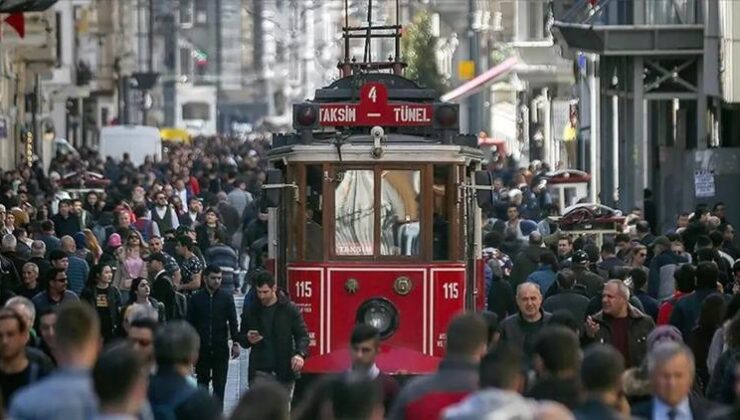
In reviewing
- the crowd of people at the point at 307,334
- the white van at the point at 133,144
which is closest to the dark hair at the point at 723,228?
the crowd of people at the point at 307,334

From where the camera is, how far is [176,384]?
1144cm

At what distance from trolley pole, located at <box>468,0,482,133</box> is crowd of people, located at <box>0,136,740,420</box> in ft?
55.9

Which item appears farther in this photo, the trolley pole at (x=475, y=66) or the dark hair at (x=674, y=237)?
the trolley pole at (x=475, y=66)

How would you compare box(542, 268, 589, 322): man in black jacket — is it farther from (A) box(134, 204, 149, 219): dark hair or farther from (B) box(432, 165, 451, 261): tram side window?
(A) box(134, 204, 149, 219): dark hair

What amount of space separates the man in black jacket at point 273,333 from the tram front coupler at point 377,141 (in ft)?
5.59

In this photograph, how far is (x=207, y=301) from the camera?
19797 mm

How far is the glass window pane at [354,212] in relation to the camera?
20.0 meters


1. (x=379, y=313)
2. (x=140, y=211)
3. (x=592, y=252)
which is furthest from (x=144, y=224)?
(x=379, y=313)

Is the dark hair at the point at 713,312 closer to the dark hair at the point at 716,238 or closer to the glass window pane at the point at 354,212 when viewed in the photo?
the glass window pane at the point at 354,212

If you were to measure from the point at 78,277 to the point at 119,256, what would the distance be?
49.3 inches

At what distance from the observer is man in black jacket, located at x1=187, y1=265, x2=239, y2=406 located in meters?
19.7

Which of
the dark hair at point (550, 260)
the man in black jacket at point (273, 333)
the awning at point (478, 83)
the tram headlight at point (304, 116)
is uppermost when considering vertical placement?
the awning at point (478, 83)

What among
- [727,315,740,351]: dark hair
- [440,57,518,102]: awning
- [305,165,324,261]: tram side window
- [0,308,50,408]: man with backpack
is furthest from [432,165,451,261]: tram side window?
[440,57,518,102]: awning

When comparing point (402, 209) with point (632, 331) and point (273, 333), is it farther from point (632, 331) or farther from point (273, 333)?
point (632, 331)
